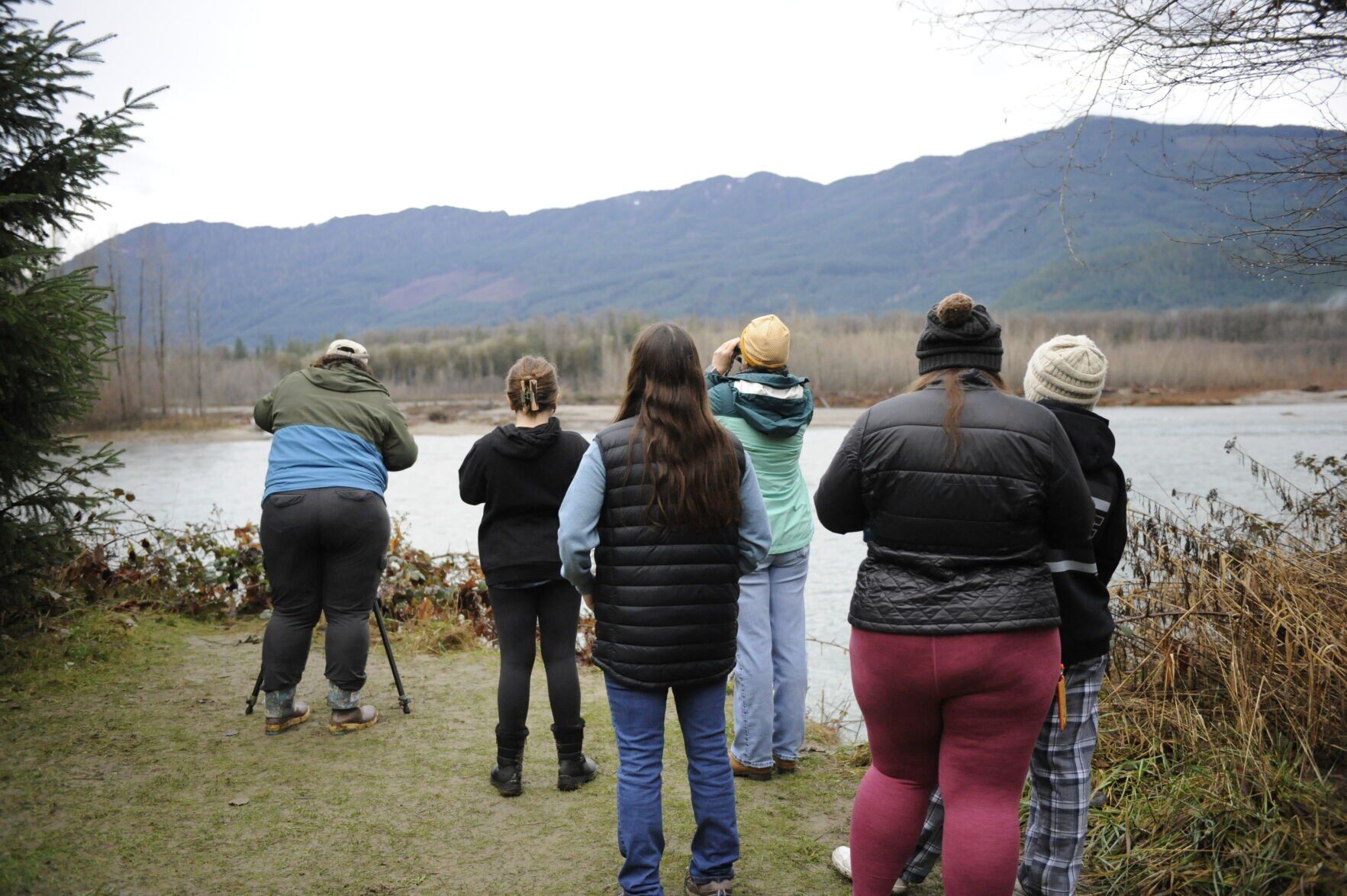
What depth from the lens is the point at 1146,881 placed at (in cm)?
278

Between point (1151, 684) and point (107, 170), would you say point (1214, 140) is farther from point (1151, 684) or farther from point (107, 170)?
point (107, 170)

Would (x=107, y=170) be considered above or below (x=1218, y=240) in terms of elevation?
above

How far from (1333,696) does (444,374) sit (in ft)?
271

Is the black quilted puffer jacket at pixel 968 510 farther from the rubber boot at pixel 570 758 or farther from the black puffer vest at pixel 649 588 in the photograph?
the rubber boot at pixel 570 758

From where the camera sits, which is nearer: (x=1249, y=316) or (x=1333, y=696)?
(x=1333, y=696)

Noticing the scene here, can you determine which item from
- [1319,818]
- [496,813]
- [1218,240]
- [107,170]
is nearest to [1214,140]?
[1218,240]

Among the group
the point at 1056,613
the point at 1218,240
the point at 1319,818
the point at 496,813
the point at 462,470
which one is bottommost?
the point at 496,813

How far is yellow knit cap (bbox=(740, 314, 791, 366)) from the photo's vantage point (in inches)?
146

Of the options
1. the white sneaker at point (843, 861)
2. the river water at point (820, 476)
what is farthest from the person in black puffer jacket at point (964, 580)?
the river water at point (820, 476)

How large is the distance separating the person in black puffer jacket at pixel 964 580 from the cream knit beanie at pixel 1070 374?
14.9 inches

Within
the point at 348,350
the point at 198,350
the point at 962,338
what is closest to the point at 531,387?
the point at 348,350

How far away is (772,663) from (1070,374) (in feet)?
5.63

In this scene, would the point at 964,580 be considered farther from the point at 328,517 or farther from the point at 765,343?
the point at 328,517

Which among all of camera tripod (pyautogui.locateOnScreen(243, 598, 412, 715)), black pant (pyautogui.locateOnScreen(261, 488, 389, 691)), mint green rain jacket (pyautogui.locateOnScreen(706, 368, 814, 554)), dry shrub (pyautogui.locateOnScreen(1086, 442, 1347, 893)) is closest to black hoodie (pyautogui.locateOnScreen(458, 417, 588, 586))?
mint green rain jacket (pyautogui.locateOnScreen(706, 368, 814, 554))
